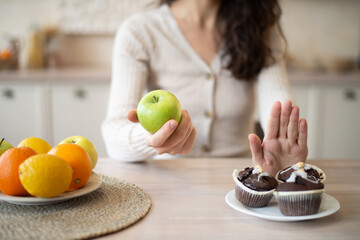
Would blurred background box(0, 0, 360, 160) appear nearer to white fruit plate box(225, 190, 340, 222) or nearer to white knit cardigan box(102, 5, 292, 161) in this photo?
white knit cardigan box(102, 5, 292, 161)

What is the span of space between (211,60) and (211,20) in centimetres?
20

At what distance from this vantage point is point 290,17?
3150 mm

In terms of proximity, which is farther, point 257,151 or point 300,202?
point 257,151

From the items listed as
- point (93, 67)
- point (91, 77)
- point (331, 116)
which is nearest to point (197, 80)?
point (91, 77)

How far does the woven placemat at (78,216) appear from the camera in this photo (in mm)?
687

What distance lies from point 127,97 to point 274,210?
75cm

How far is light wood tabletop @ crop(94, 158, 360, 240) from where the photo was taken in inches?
27.9

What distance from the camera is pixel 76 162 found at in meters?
0.81

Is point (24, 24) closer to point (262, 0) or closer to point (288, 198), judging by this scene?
point (262, 0)

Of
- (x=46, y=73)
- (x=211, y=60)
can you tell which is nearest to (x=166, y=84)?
(x=211, y=60)

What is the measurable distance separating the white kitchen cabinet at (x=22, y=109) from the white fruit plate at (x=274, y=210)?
2.01 meters

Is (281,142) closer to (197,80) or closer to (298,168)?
(298,168)

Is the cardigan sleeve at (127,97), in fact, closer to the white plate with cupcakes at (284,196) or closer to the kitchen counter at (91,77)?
the white plate with cupcakes at (284,196)

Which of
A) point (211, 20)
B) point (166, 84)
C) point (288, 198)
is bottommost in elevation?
point (288, 198)
